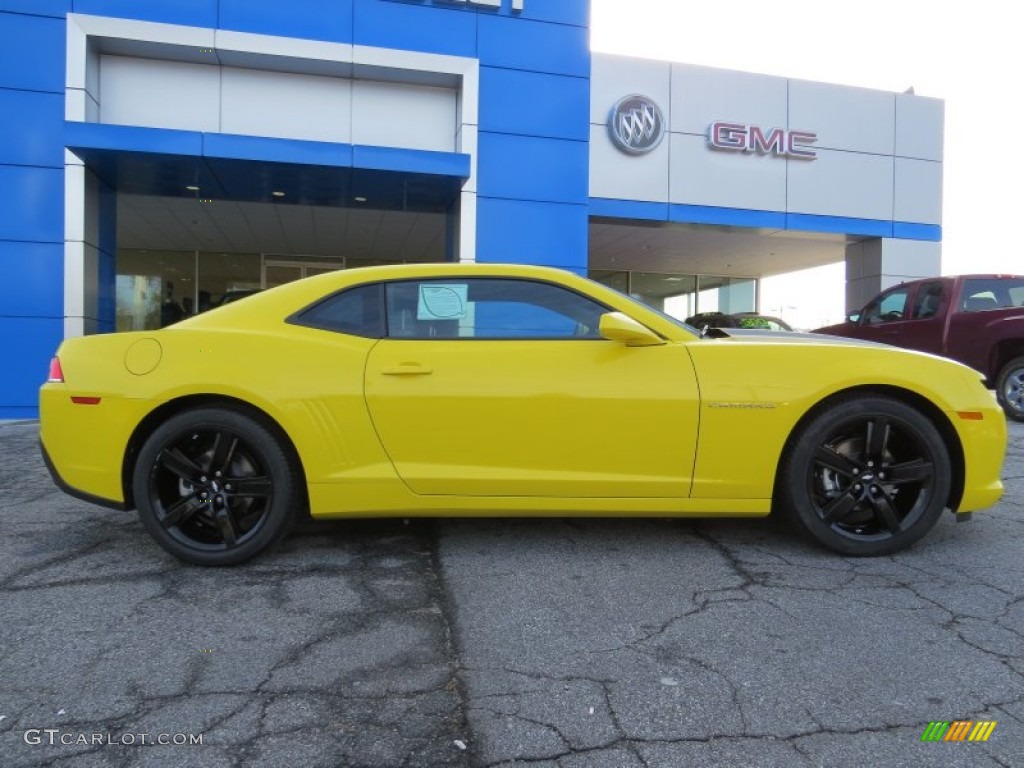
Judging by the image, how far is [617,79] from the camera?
1178 centimetres

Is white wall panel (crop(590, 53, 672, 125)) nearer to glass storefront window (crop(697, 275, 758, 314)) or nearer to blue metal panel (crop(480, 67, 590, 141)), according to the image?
blue metal panel (crop(480, 67, 590, 141))

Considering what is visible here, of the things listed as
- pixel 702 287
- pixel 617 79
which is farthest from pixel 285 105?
pixel 702 287

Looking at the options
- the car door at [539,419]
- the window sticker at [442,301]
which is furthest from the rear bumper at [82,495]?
the window sticker at [442,301]

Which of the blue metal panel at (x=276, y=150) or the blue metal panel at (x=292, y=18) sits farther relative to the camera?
the blue metal panel at (x=292, y=18)

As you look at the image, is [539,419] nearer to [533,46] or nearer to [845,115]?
[533,46]

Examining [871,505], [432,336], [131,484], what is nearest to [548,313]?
[432,336]

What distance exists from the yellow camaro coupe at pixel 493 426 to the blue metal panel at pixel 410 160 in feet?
22.0

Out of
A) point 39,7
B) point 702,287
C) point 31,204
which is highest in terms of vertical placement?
point 39,7

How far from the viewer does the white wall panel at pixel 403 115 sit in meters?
9.89

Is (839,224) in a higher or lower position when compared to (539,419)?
higher

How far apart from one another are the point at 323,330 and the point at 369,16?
8013 millimetres

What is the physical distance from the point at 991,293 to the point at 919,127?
7.15m

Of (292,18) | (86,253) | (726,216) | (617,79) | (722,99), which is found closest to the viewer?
(86,253)

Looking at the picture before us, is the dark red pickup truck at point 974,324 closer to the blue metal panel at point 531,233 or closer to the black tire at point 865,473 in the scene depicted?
the blue metal panel at point 531,233
